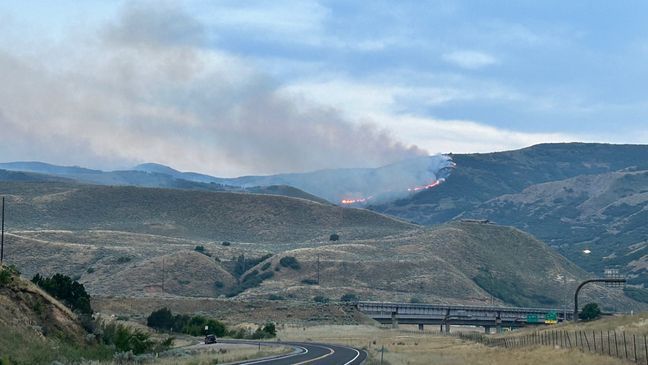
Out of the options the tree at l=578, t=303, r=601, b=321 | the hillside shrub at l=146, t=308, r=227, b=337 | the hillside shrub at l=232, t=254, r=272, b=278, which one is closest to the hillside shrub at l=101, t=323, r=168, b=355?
the hillside shrub at l=146, t=308, r=227, b=337

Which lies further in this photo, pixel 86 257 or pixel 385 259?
pixel 385 259

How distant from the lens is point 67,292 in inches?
2067

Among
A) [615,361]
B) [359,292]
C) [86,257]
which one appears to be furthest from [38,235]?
[615,361]

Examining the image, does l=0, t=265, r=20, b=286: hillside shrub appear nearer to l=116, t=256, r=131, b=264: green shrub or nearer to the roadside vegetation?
the roadside vegetation

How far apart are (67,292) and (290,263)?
124791 mm

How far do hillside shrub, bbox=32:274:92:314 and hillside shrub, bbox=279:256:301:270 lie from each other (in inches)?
4817

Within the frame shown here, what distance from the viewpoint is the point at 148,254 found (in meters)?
178

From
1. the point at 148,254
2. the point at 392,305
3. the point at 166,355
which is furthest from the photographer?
the point at 148,254

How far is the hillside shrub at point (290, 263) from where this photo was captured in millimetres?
175788

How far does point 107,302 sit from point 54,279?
64.3 meters

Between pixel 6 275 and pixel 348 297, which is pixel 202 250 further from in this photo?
pixel 6 275

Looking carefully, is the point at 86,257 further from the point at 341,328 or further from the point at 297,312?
the point at 341,328

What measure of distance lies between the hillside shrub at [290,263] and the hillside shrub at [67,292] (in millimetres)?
122352

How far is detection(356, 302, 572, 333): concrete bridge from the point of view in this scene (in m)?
130
